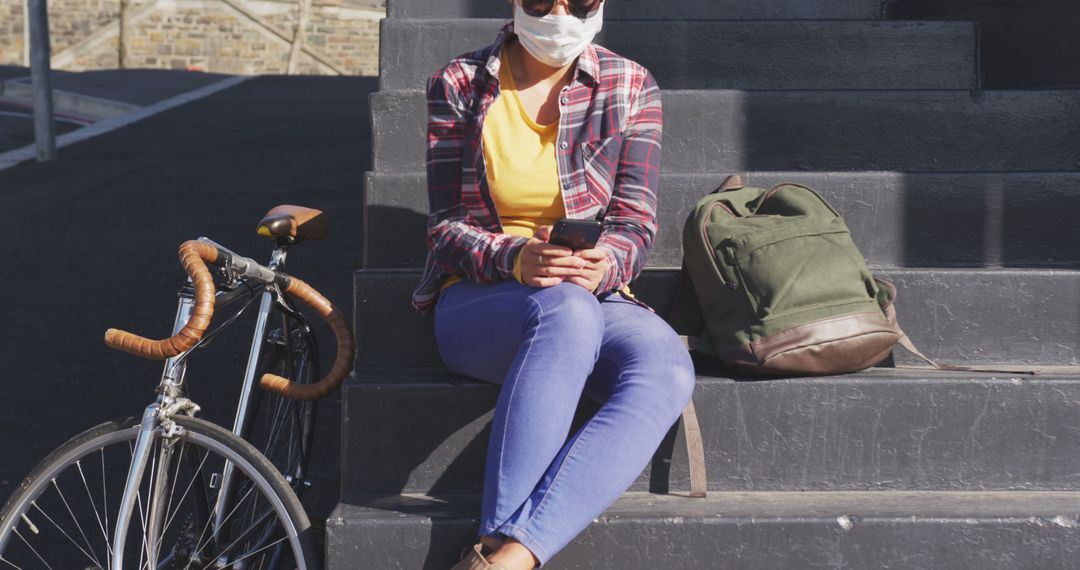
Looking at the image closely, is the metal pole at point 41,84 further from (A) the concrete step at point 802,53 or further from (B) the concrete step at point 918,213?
(B) the concrete step at point 918,213

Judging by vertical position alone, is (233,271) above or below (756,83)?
below

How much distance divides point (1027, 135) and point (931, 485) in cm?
160

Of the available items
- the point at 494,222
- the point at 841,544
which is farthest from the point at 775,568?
the point at 494,222

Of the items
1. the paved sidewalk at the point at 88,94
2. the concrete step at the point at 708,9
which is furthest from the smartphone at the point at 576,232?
the paved sidewalk at the point at 88,94

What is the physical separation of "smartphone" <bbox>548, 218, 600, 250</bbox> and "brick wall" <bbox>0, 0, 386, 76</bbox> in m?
23.9

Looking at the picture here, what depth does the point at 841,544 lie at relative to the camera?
9.39 ft

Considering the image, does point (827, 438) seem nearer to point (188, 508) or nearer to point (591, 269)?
point (591, 269)

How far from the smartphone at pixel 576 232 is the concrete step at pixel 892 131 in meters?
→ 1.38

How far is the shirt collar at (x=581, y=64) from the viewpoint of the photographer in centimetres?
312

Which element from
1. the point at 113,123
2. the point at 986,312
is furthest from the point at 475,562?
the point at 113,123

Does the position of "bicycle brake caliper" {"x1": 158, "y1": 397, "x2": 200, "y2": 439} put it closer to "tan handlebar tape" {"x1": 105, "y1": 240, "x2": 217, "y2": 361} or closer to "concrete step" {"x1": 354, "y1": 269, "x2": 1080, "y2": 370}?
"tan handlebar tape" {"x1": 105, "y1": 240, "x2": 217, "y2": 361}

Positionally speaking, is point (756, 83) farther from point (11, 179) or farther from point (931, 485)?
point (11, 179)

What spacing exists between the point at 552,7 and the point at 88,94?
15.3 m

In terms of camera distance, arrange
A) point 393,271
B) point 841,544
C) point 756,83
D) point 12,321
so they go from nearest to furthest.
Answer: point 841,544 < point 393,271 < point 756,83 < point 12,321
